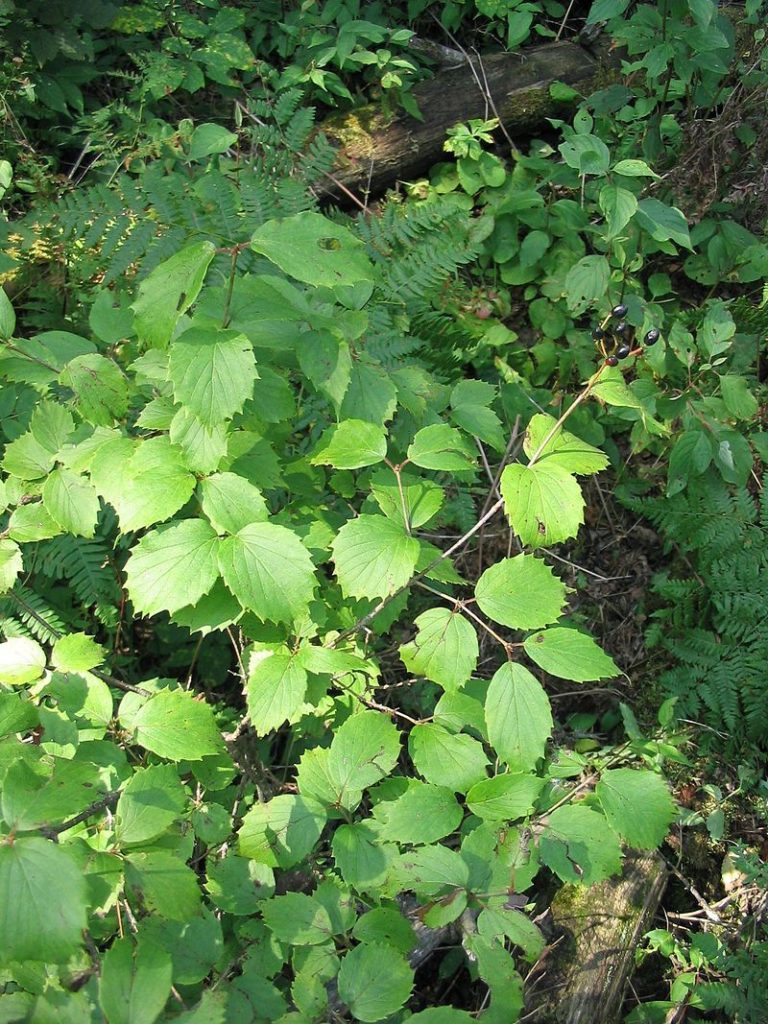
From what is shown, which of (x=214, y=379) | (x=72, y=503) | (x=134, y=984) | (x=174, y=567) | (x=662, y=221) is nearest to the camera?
(x=134, y=984)

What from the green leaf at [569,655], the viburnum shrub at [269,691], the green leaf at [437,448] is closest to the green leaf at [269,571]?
the viburnum shrub at [269,691]

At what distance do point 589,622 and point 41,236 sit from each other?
2.89m

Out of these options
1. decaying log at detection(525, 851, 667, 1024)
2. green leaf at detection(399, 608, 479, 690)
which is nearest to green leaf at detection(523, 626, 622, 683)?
green leaf at detection(399, 608, 479, 690)

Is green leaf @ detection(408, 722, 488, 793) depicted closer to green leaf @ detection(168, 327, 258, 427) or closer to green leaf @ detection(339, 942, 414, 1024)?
green leaf @ detection(339, 942, 414, 1024)

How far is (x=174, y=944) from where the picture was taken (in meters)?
1.40

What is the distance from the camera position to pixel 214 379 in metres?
1.23

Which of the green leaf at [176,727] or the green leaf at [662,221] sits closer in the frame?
the green leaf at [176,727]

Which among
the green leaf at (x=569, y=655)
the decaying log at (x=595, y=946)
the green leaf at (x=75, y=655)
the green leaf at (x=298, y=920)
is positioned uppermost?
the green leaf at (x=569, y=655)

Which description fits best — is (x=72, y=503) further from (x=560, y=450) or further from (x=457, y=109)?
(x=457, y=109)

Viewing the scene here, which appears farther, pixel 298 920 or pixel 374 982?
pixel 298 920

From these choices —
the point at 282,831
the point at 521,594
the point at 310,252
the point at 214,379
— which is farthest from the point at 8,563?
the point at 521,594

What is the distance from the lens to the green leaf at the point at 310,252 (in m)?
1.22

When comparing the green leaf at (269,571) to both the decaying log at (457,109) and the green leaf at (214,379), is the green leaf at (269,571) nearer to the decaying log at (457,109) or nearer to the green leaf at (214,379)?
the green leaf at (214,379)

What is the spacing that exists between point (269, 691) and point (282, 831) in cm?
34
